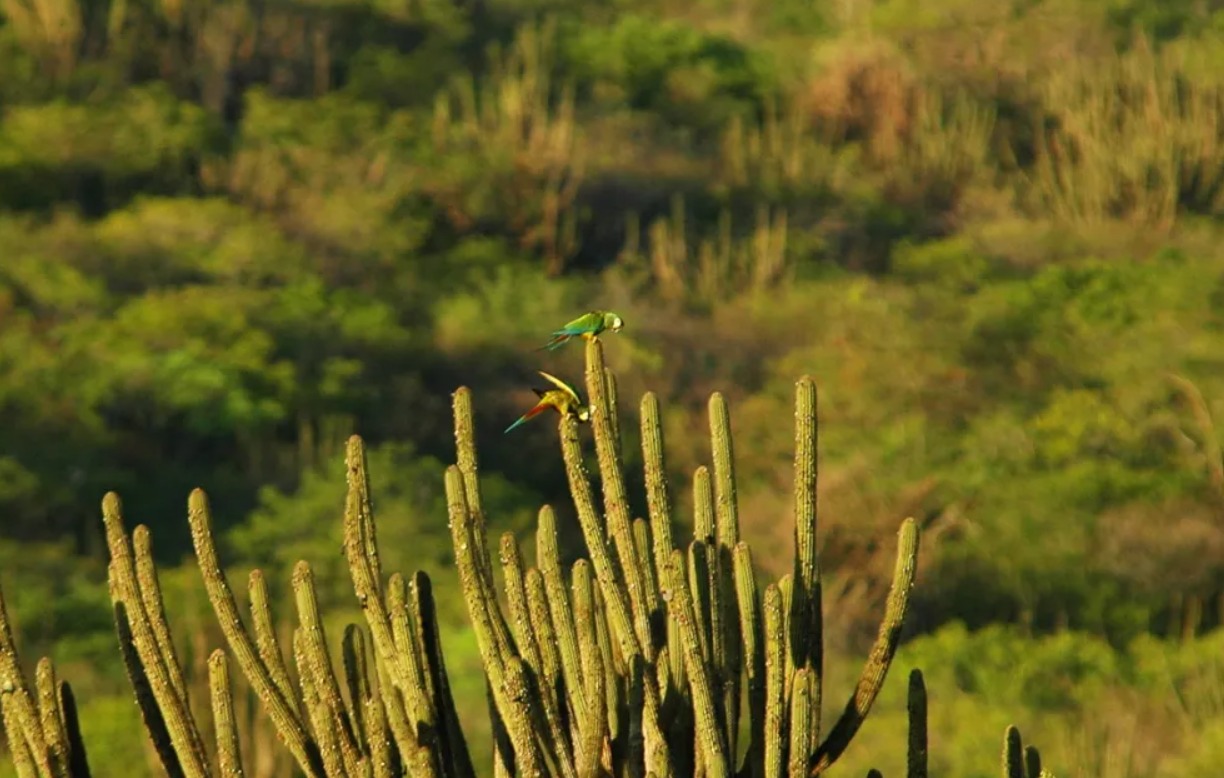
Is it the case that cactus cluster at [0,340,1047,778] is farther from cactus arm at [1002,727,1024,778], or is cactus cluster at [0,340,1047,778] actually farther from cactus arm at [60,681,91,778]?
cactus arm at [1002,727,1024,778]

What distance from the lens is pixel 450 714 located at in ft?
20.0

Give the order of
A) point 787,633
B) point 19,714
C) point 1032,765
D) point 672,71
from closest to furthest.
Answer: point 19,714 → point 787,633 → point 1032,765 → point 672,71

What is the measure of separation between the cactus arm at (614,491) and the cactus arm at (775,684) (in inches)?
10.0

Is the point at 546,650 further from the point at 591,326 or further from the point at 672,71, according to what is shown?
the point at 672,71

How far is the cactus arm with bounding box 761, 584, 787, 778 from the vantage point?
5.87 m

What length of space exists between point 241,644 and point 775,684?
3.63 feet

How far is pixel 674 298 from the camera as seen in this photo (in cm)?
2883

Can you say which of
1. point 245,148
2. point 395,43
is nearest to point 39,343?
point 245,148

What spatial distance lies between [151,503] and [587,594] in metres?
17.5

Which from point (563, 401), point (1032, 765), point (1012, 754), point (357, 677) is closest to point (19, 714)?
point (357, 677)

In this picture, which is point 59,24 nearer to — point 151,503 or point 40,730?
point 151,503

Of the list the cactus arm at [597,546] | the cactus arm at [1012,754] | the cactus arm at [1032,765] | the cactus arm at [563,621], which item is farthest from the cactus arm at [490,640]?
the cactus arm at [1032,765]

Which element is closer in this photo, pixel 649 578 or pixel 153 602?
pixel 153 602

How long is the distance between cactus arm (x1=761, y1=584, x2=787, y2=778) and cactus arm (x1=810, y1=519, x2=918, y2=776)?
0.89ft
